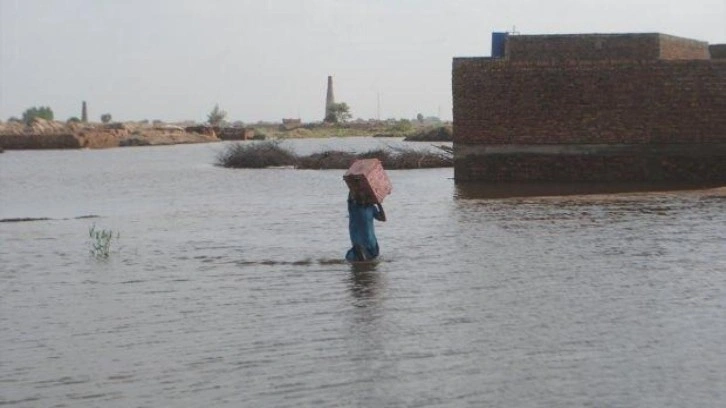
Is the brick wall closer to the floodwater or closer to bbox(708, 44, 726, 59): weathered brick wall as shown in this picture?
bbox(708, 44, 726, 59): weathered brick wall

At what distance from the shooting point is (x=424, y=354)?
8.84 m

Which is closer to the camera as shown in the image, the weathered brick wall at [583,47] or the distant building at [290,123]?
the weathered brick wall at [583,47]

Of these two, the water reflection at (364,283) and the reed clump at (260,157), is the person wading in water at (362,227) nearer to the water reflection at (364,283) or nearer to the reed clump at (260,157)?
the water reflection at (364,283)

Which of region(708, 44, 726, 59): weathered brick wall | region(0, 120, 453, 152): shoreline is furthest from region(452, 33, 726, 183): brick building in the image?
region(0, 120, 453, 152): shoreline

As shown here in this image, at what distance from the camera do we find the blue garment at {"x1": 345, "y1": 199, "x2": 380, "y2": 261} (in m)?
13.9

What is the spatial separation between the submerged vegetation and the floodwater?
19.4m

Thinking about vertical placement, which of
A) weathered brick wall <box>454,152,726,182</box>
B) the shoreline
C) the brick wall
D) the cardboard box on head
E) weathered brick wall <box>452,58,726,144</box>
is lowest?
the shoreline

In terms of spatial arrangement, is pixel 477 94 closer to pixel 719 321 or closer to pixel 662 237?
pixel 662 237

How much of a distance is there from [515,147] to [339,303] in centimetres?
1547

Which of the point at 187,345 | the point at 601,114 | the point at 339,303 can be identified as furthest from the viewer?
the point at 601,114

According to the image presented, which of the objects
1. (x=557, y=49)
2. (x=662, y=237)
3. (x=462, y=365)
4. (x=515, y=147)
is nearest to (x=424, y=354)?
(x=462, y=365)

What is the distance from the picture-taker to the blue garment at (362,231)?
13.9 metres

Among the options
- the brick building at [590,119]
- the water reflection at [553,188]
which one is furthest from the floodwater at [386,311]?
the brick building at [590,119]

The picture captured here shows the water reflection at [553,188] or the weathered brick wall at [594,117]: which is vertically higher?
the weathered brick wall at [594,117]
